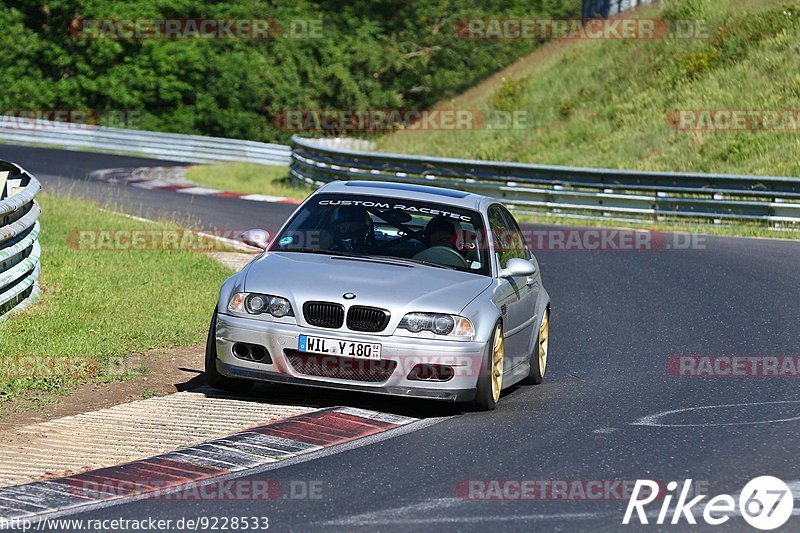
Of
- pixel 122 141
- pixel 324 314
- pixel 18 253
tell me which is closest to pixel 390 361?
pixel 324 314

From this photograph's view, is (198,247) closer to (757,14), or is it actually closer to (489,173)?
(489,173)

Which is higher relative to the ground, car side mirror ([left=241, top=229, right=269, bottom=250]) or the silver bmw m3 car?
car side mirror ([left=241, top=229, right=269, bottom=250])

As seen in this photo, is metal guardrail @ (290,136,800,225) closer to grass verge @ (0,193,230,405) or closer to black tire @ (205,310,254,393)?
grass verge @ (0,193,230,405)

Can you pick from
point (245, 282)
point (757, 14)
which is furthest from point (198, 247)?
point (757, 14)

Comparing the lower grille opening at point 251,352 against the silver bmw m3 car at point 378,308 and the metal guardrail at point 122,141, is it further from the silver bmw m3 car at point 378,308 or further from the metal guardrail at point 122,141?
the metal guardrail at point 122,141

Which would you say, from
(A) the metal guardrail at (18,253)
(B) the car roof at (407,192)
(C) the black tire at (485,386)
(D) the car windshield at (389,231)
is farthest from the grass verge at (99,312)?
(C) the black tire at (485,386)

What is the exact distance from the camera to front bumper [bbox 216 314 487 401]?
339 inches

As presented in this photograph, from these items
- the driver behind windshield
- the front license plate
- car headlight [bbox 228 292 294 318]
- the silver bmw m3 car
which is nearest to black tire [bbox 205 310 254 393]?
the silver bmw m3 car

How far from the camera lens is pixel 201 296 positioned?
13828mm

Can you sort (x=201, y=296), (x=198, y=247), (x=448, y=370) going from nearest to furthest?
(x=448, y=370) < (x=201, y=296) < (x=198, y=247)

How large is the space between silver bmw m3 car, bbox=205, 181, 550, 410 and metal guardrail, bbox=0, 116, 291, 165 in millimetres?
33181

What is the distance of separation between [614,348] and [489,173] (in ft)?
50.5

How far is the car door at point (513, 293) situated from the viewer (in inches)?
374

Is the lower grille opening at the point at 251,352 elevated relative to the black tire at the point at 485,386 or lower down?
elevated
